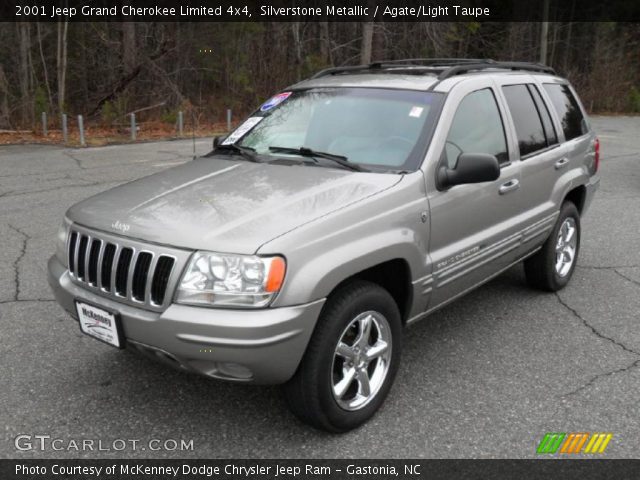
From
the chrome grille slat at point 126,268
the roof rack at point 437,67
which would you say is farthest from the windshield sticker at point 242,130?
the chrome grille slat at point 126,268

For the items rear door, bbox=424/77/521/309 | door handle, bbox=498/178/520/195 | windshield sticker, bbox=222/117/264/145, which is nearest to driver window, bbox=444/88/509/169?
rear door, bbox=424/77/521/309

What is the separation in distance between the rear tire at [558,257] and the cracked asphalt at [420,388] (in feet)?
0.42

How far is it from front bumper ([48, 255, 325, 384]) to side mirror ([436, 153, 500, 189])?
1159 millimetres

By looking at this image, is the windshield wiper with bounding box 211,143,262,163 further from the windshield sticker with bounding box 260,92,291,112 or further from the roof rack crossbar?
the roof rack crossbar

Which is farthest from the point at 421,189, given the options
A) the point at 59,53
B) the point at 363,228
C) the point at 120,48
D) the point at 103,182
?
the point at 120,48

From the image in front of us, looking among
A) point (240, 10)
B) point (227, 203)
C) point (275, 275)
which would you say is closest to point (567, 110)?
point (227, 203)

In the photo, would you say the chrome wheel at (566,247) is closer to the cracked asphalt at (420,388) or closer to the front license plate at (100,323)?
the cracked asphalt at (420,388)

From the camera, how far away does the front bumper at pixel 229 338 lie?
258cm

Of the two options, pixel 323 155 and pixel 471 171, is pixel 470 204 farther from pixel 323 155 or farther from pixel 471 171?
pixel 323 155

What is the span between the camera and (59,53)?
1886 centimetres

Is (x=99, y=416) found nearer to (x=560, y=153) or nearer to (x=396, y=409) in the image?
(x=396, y=409)

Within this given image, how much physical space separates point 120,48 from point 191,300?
838 inches

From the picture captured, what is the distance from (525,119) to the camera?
4422 millimetres

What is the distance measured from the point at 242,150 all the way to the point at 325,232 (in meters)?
1.47
